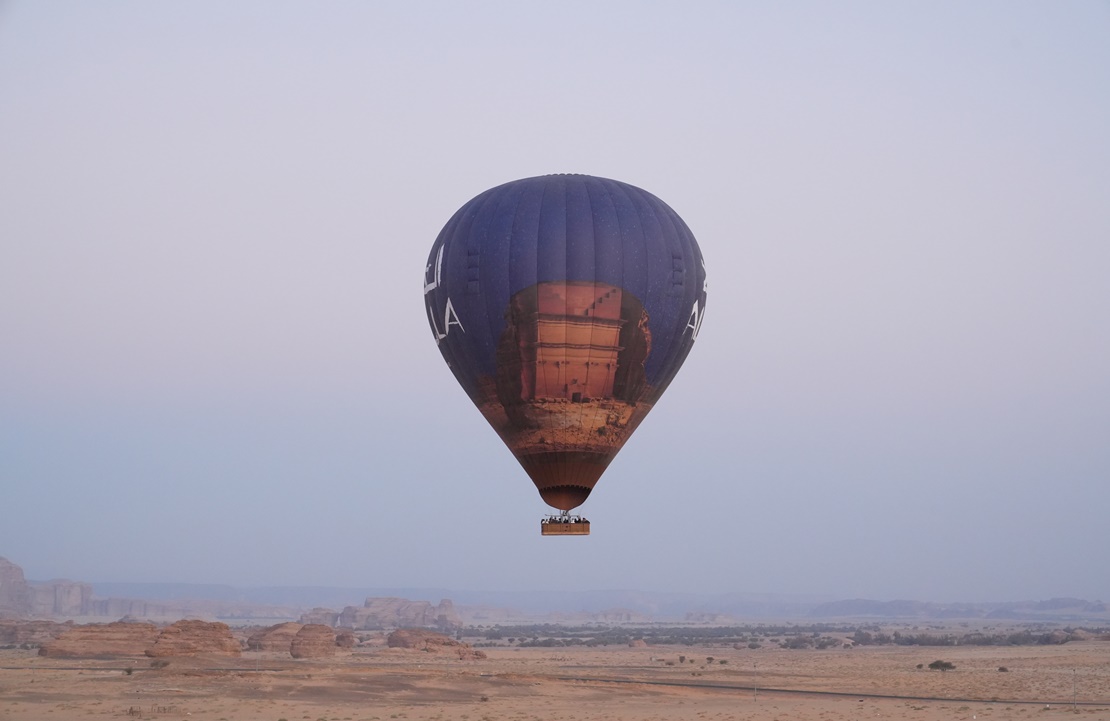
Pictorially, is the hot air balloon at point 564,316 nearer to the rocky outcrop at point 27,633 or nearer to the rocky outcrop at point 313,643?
the rocky outcrop at point 313,643

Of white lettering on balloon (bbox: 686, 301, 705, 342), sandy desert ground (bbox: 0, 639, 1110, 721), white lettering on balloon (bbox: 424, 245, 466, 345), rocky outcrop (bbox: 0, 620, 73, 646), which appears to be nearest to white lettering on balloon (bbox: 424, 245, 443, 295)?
white lettering on balloon (bbox: 424, 245, 466, 345)

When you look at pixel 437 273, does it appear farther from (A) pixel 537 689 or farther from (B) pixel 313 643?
(B) pixel 313 643

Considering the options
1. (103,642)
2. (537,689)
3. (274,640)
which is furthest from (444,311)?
(274,640)

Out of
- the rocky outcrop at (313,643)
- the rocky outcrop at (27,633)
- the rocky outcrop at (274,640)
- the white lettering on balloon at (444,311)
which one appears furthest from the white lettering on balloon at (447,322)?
the rocky outcrop at (27,633)

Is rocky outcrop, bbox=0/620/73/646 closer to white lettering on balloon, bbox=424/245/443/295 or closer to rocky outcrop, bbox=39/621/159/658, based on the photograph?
rocky outcrop, bbox=39/621/159/658

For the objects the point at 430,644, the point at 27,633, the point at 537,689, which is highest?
the point at 27,633

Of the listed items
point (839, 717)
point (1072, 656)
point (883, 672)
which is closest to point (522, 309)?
point (839, 717)
